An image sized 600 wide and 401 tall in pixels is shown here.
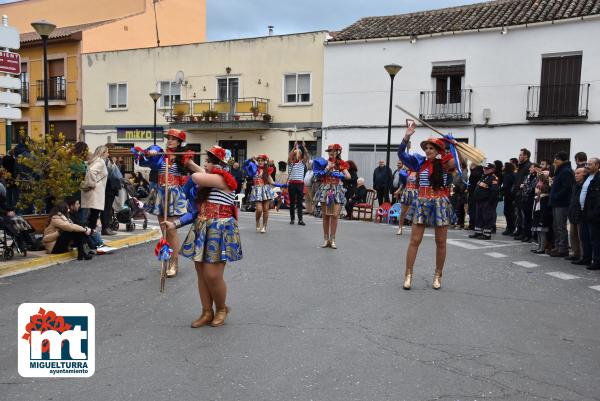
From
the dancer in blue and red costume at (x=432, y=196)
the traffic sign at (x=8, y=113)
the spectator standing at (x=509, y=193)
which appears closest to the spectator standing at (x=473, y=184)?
the spectator standing at (x=509, y=193)

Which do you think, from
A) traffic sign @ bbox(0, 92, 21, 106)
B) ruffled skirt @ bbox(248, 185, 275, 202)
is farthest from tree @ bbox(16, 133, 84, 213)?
ruffled skirt @ bbox(248, 185, 275, 202)

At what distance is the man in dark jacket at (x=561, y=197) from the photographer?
1102 cm

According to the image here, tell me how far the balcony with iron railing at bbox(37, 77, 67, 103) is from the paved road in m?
25.3

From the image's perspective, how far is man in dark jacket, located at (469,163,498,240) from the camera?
1361 centimetres

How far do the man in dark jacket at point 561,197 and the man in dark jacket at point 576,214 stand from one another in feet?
0.54

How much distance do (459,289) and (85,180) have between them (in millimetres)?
6878

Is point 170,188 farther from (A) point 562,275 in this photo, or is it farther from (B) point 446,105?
(B) point 446,105

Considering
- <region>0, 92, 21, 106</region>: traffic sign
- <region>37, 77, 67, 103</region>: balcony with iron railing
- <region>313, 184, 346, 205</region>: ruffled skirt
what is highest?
<region>37, 77, 67, 103</region>: balcony with iron railing

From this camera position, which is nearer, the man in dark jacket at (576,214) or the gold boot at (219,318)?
the gold boot at (219,318)

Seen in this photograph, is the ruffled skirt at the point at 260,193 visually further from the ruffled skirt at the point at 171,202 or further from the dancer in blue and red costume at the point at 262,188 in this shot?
the ruffled skirt at the point at 171,202

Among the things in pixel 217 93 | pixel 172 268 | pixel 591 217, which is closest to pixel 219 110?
pixel 217 93

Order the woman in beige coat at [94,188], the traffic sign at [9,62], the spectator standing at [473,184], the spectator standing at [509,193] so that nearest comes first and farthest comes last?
the traffic sign at [9,62] < the woman in beige coat at [94,188] < the spectator standing at [509,193] < the spectator standing at [473,184]

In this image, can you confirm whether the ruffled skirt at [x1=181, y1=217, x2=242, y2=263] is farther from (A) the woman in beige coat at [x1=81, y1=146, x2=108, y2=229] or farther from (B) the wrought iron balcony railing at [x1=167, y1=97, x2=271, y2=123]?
(B) the wrought iron balcony railing at [x1=167, y1=97, x2=271, y2=123]

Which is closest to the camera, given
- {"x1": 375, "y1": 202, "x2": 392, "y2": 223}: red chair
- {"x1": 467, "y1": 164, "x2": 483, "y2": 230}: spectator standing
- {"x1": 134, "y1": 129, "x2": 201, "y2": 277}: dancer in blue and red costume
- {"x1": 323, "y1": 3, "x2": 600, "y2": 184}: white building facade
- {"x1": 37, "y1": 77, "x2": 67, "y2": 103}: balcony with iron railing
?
{"x1": 134, "y1": 129, "x2": 201, "y2": 277}: dancer in blue and red costume
